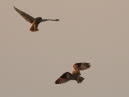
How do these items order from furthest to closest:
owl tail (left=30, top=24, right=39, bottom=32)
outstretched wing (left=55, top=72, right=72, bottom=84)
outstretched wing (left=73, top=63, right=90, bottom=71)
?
outstretched wing (left=73, top=63, right=90, bottom=71)
outstretched wing (left=55, top=72, right=72, bottom=84)
owl tail (left=30, top=24, right=39, bottom=32)

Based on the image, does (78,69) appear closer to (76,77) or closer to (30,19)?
(76,77)

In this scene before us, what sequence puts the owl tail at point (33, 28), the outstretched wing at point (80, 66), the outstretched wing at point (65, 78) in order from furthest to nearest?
the outstretched wing at point (80, 66) < the outstretched wing at point (65, 78) < the owl tail at point (33, 28)

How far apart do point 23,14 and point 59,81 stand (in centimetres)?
542

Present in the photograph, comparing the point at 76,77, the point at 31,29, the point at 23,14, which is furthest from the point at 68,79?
the point at 23,14

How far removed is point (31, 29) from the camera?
18.0 metres

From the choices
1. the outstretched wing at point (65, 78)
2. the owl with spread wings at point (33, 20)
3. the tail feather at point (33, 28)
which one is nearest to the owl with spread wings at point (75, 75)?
the outstretched wing at point (65, 78)

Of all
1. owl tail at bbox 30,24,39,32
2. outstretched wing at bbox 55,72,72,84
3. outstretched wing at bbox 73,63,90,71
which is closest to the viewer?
owl tail at bbox 30,24,39,32

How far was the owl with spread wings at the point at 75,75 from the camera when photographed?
61.9 ft

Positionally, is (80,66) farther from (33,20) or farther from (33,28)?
(33,20)

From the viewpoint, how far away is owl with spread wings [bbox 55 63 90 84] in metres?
18.9

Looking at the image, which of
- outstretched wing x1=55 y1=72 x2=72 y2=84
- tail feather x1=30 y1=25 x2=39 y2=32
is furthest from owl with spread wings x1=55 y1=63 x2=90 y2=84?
tail feather x1=30 y1=25 x2=39 y2=32

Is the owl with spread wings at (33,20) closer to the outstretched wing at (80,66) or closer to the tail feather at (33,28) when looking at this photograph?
the tail feather at (33,28)

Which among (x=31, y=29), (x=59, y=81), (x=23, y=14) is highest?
(x=23, y=14)

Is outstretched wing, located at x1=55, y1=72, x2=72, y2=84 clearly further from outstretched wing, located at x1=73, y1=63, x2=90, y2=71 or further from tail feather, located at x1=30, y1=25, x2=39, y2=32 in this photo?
tail feather, located at x1=30, y1=25, x2=39, y2=32
